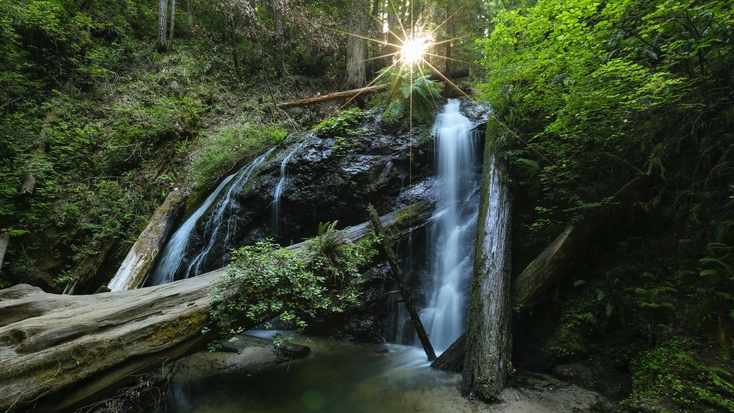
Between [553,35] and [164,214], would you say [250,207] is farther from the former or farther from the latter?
[553,35]

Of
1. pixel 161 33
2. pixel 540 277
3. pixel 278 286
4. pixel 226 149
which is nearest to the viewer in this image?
pixel 278 286

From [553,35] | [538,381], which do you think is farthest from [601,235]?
[553,35]

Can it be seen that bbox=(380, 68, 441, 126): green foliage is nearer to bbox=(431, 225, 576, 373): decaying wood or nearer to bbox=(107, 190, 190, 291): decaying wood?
bbox=(431, 225, 576, 373): decaying wood

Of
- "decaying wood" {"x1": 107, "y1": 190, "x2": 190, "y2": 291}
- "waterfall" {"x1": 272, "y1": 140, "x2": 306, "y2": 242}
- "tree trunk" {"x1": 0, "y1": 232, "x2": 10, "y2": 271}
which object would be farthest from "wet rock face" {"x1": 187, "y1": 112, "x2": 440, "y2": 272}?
"tree trunk" {"x1": 0, "y1": 232, "x2": 10, "y2": 271}

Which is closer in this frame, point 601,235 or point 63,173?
point 601,235

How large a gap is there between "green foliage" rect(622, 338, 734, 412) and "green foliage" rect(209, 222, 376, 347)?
3.63 m

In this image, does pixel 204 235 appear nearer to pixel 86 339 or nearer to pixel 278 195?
pixel 278 195

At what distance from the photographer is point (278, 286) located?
4211 mm

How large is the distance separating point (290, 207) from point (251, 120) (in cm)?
525

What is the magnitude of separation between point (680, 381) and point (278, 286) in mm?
4668

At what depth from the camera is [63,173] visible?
8.70m

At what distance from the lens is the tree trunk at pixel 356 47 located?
1234 cm

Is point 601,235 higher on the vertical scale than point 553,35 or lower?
lower

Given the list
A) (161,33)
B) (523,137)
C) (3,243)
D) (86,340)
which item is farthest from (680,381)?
(161,33)
